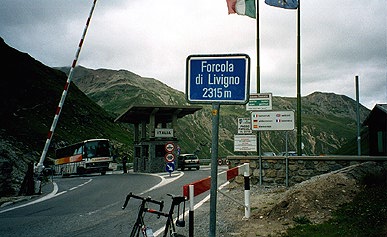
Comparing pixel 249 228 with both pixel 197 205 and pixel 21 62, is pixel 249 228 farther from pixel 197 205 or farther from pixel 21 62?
pixel 21 62

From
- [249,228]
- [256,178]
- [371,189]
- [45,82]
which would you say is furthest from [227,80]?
[45,82]

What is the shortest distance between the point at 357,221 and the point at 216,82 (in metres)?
4.41

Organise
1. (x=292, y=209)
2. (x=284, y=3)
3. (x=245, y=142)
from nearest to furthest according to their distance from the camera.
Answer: (x=292, y=209), (x=245, y=142), (x=284, y=3)

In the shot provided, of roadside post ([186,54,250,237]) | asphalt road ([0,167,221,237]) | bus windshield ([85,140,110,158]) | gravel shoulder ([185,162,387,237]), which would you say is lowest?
asphalt road ([0,167,221,237])

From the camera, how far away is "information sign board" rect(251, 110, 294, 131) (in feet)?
45.3

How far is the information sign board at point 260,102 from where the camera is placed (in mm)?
13805

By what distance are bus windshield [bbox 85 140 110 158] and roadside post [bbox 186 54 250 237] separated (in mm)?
34503

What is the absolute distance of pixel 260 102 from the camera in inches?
547

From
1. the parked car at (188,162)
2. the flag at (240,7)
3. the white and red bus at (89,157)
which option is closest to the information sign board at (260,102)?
the flag at (240,7)

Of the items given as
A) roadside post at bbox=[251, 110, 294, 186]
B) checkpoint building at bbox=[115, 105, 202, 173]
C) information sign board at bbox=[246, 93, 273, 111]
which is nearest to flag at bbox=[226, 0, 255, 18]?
information sign board at bbox=[246, 93, 273, 111]

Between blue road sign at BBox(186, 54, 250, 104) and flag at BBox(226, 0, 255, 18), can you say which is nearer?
blue road sign at BBox(186, 54, 250, 104)

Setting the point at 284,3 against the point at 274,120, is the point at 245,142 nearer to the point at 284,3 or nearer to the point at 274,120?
the point at 274,120

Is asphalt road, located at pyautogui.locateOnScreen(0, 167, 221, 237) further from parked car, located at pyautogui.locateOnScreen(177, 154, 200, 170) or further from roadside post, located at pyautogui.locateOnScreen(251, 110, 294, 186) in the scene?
parked car, located at pyautogui.locateOnScreen(177, 154, 200, 170)

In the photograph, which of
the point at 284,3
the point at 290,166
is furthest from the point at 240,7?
the point at 290,166
